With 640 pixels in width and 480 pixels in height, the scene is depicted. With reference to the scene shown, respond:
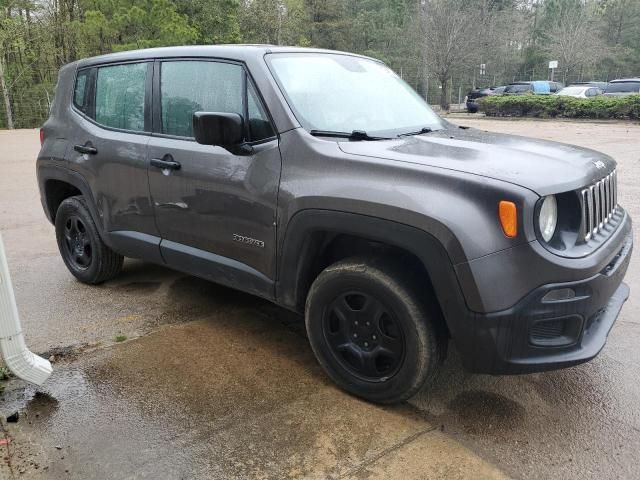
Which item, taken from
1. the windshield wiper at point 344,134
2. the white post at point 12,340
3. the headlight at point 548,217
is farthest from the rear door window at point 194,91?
the headlight at point 548,217

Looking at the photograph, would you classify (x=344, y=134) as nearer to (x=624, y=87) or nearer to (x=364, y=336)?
(x=364, y=336)

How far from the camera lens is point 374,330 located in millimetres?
2760

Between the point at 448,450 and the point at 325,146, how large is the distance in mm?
1606

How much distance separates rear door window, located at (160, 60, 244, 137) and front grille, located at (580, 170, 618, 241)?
1.95 m

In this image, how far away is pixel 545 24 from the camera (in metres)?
50.7

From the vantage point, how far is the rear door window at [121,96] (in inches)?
152

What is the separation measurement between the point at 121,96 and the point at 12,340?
6.70 feet

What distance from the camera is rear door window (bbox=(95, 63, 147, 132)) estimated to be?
12.7 feet

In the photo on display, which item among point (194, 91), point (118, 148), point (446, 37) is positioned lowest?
point (118, 148)

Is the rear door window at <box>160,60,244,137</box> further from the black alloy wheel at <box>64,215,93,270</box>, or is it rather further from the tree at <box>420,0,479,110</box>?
the tree at <box>420,0,479,110</box>

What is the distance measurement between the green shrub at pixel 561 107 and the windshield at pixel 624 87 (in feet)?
18.4

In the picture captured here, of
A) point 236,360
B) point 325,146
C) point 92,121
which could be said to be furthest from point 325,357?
point 92,121

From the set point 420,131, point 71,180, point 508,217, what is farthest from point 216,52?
point 508,217

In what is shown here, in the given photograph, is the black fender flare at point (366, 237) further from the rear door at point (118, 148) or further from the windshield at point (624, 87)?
the windshield at point (624, 87)
